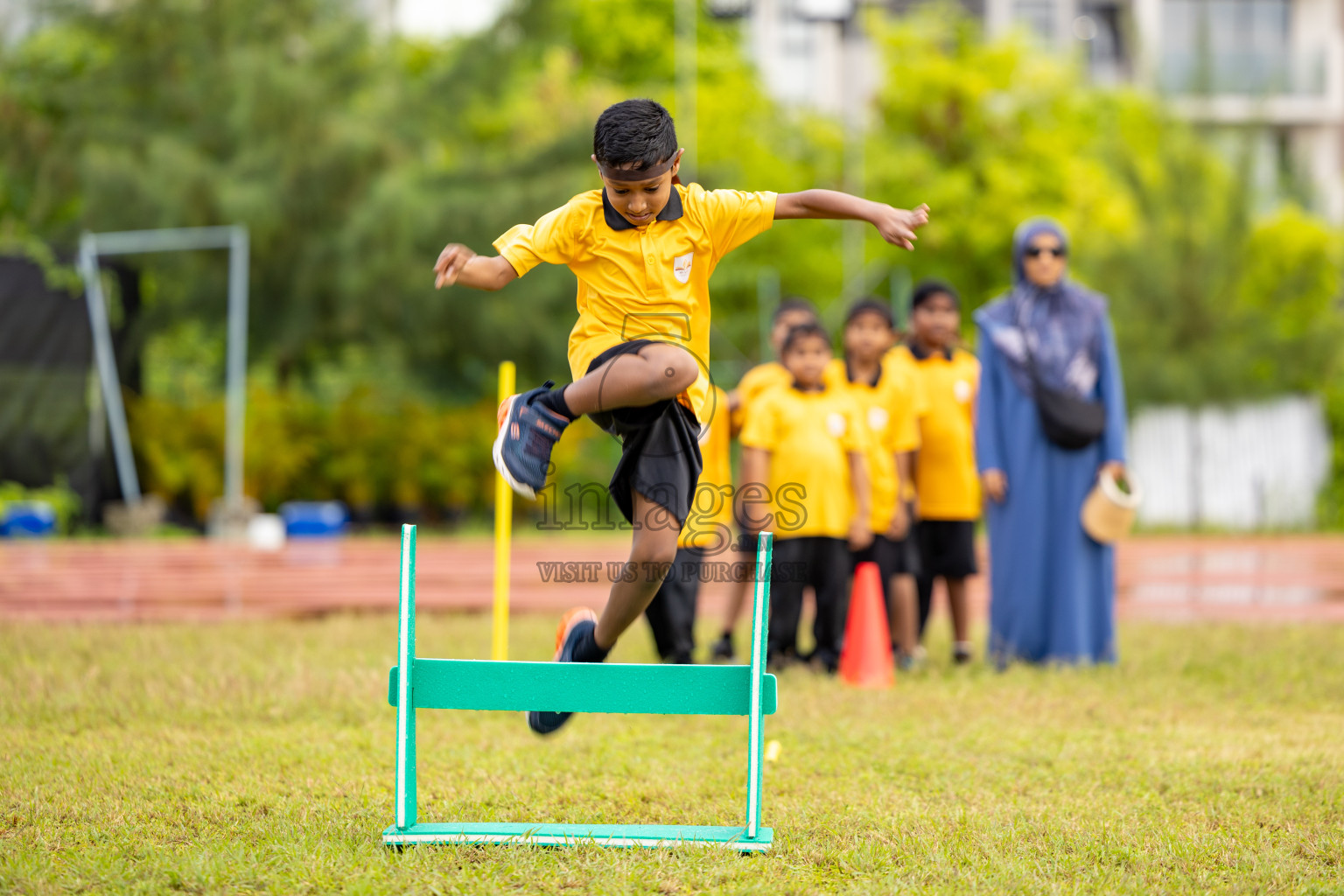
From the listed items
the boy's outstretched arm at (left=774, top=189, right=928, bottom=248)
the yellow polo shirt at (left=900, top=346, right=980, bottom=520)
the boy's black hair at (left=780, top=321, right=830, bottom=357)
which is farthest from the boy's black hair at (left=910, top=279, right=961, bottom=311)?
the boy's outstretched arm at (left=774, top=189, right=928, bottom=248)

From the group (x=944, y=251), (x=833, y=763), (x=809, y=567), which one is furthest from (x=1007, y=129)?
(x=833, y=763)

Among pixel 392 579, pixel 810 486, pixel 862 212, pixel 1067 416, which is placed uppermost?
pixel 862 212

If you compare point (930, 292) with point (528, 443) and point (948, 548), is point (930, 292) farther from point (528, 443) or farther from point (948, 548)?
point (528, 443)

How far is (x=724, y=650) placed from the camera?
7.82 meters

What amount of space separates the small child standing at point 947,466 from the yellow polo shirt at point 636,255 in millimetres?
4099

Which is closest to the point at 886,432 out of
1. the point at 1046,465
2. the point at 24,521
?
the point at 1046,465

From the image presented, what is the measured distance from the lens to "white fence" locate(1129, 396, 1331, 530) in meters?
18.9

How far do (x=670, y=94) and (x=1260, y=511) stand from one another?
14.8 metres

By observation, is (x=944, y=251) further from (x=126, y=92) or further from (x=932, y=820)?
(x=932, y=820)

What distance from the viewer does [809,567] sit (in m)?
7.56

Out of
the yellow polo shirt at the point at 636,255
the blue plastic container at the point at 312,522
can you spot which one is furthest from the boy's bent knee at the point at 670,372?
the blue plastic container at the point at 312,522

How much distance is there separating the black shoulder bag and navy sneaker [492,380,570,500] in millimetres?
4253

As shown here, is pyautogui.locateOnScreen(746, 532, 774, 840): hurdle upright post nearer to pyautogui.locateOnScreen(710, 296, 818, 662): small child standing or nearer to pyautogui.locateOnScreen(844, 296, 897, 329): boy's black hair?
pyautogui.locateOnScreen(710, 296, 818, 662): small child standing

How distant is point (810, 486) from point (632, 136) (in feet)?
12.6
